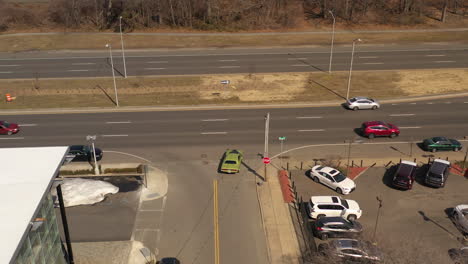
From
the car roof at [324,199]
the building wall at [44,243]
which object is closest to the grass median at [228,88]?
the car roof at [324,199]

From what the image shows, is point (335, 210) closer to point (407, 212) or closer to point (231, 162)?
point (407, 212)

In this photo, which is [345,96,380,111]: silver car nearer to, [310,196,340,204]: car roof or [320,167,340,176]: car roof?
[320,167,340,176]: car roof

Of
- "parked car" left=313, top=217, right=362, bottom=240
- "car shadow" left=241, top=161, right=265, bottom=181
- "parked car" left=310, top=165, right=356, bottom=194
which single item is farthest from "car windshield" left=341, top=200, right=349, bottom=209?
"car shadow" left=241, top=161, right=265, bottom=181

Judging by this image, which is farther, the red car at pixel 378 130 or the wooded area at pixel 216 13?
the wooded area at pixel 216 13

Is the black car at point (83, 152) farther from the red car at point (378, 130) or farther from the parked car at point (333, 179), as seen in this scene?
the red car at point (378, 130)

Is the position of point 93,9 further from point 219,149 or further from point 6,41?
point 219,149

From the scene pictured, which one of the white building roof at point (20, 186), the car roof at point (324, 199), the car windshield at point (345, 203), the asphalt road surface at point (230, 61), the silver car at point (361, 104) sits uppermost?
the white building roof at point (20, 186)
